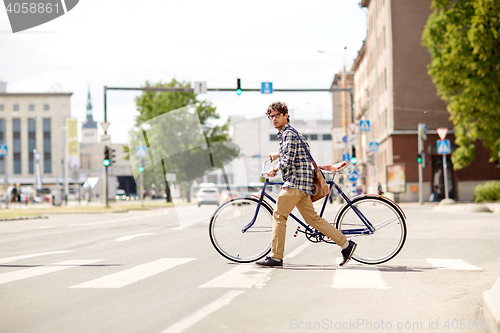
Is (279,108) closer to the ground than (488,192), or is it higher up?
higher up

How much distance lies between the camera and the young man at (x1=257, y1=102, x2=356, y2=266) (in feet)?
25.7

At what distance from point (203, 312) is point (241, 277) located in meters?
1.99

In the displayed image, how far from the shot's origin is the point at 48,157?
4149 inches

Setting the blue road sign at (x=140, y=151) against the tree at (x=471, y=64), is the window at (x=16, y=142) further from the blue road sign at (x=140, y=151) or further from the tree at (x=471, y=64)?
the blue road sign at (x=140, y=151)

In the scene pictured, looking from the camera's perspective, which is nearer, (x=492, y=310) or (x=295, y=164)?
(x=492, y=310)

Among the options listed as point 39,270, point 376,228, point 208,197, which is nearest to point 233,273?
point 376,228

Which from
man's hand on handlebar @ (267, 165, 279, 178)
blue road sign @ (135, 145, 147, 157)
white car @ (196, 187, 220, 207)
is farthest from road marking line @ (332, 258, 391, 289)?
white car @ (196, 187, 220, 207)

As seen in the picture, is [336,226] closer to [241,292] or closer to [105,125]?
[241,292]

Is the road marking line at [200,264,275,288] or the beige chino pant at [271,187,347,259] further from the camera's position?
the beige chino pant at [271,187,347,259]

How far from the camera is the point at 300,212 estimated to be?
26.2ft

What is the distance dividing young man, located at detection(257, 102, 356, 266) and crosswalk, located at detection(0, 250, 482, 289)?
0.32 meters

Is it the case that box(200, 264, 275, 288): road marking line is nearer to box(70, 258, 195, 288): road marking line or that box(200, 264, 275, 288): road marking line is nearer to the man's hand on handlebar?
box(70, 258, 195, 288): road marking line

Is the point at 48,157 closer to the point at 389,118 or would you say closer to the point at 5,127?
the point at 5,127

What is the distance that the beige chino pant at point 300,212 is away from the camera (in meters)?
7.87
